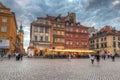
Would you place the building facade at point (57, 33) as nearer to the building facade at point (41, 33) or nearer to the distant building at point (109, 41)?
the building facade at point (41, 33)

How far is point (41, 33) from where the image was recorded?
231ft

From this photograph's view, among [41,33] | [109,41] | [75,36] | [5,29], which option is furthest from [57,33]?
[109,41]

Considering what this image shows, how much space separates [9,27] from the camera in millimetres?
57969

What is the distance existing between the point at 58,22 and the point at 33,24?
11.2 metres

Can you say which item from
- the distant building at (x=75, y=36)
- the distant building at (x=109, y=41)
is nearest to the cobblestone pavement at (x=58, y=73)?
the distant building at (x=75, y=36)

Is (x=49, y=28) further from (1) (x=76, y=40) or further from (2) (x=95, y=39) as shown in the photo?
(2) (x=95, y=39)

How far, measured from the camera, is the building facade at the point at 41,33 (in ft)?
226

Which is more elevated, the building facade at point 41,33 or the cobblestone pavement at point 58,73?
the building facade at point 41,33

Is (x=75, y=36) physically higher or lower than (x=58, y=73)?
higher

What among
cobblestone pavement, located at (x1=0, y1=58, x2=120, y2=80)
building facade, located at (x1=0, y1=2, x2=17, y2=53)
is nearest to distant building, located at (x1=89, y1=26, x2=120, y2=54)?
building facade, located at (x1=0, y1=2, x2=17, y2=53)

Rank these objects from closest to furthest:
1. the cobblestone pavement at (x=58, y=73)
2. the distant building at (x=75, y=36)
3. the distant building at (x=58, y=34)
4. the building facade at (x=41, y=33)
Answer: the cobblestone pavement at (x=58, y=73), the building facade at (x=41, y=33), the distant building at (x=58, y=34), the distant building at (x=75, y=36)

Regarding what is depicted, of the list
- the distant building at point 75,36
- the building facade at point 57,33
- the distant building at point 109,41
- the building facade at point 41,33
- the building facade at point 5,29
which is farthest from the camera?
the distant building at point 109,41

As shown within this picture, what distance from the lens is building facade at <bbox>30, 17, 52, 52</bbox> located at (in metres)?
69.0

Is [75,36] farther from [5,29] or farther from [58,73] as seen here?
[58,73]
